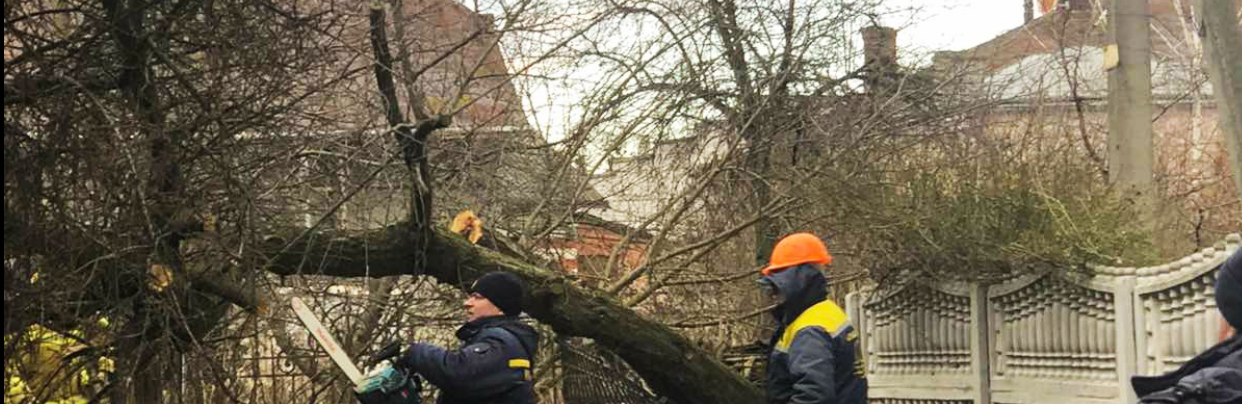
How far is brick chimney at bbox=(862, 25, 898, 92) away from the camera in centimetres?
1194

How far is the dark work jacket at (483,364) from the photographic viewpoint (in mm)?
5711

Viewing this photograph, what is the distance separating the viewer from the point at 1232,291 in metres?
3.52

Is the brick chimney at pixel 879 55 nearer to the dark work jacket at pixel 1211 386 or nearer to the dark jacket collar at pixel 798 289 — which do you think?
the dark jacket collar at pixel 798 289

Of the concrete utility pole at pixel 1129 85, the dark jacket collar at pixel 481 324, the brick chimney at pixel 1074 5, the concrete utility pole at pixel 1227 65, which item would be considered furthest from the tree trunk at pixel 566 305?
A: the brick chimney at pixel 1074 5

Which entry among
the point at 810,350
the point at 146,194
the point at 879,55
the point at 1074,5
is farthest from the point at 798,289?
the point at 1074,5

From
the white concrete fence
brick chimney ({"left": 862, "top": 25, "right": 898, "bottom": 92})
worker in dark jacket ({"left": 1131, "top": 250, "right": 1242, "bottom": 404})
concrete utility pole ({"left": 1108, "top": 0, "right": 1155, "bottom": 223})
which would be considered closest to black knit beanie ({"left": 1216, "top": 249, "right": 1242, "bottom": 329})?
worker in dark jacket ({"left": 1131, "top": 250, "right": 1242, "bottom": 404})

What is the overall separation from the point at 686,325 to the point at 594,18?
2553mm

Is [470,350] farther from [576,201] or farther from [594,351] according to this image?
[576,201]

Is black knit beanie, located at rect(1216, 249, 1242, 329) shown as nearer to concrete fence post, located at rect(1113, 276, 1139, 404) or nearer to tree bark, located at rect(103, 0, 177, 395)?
tree bark, located at rect(103, 0, 177, 395)

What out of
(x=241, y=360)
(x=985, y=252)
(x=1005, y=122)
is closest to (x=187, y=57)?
(x=241, y=360)

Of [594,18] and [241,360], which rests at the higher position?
[594,18]

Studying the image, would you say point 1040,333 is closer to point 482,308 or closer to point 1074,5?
point 482,308

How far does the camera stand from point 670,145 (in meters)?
11.8

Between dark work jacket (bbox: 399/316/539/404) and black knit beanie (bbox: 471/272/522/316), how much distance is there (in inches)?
2.3
